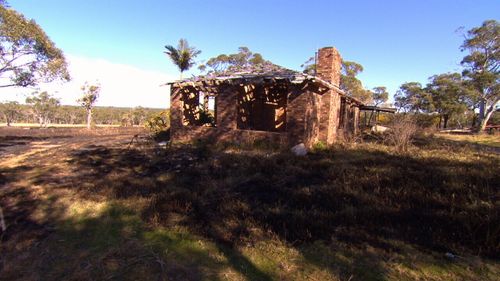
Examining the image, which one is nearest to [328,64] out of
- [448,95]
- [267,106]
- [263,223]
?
[267,106]

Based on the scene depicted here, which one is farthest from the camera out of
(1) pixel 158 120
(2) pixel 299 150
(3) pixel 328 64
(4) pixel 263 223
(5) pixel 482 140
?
(1) pixel 158 120

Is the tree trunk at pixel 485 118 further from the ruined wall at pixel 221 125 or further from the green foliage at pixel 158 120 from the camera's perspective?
the green foliage at pixel 158 120

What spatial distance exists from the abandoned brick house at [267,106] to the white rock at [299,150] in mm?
557

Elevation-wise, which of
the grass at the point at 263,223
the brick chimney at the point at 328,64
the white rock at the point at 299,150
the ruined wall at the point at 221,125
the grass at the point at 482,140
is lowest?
the grass at the point at 263,223

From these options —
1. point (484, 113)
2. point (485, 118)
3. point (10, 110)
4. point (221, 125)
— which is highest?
point (484, 113)

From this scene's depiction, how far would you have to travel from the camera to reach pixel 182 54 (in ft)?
77.5

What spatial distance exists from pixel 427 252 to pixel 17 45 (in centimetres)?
2389

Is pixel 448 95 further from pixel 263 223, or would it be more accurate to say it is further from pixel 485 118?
pixel 263 223

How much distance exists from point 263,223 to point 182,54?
21286 mm

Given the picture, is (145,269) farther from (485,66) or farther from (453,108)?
(453,108)

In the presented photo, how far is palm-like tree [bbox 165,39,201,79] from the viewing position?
77.8ft

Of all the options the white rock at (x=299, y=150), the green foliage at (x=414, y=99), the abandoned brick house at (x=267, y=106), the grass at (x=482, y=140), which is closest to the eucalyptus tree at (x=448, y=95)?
the green foliage at (x=414, y=99)

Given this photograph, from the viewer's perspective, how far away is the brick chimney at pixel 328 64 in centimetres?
1383

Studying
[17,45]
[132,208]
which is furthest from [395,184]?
[17,45]
